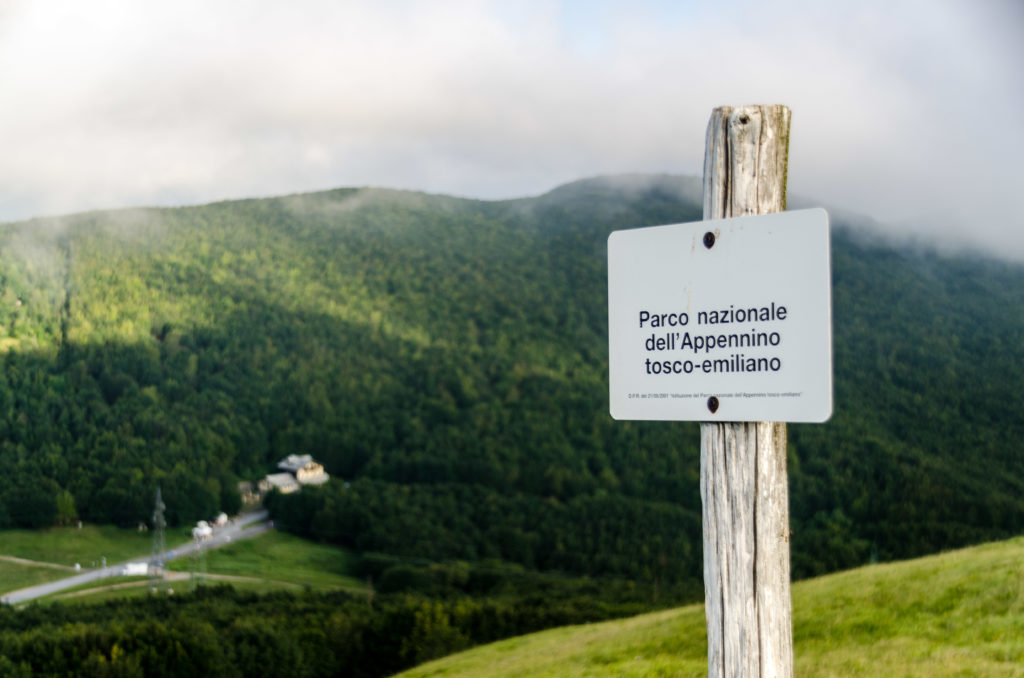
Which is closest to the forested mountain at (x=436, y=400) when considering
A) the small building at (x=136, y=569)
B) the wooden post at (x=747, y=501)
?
the small building at (x=136, y=569)

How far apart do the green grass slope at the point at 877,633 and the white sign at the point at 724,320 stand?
1012cm

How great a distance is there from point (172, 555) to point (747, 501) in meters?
114

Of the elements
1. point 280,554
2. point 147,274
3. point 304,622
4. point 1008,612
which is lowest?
point 280,554

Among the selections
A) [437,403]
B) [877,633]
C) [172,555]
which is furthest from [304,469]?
[877,633]

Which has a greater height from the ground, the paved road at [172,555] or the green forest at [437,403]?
the green forest at [437,403]

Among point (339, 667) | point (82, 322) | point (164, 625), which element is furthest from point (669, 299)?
point (82, 322)

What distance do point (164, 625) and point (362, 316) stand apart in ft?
403

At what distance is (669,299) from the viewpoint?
159 inches

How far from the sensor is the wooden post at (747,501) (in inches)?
148

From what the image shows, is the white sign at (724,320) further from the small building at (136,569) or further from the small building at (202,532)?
the small building at (202,532)

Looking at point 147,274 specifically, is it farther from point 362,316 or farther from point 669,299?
point 669,299

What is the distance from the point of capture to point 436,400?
154 m

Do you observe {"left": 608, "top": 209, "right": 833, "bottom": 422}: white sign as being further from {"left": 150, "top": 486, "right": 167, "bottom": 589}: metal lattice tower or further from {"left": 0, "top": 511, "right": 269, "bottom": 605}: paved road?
{"left": 0, "top": 511, "right": 269, "bottom": 605}: paved road

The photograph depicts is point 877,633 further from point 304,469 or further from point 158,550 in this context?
point 304,469
